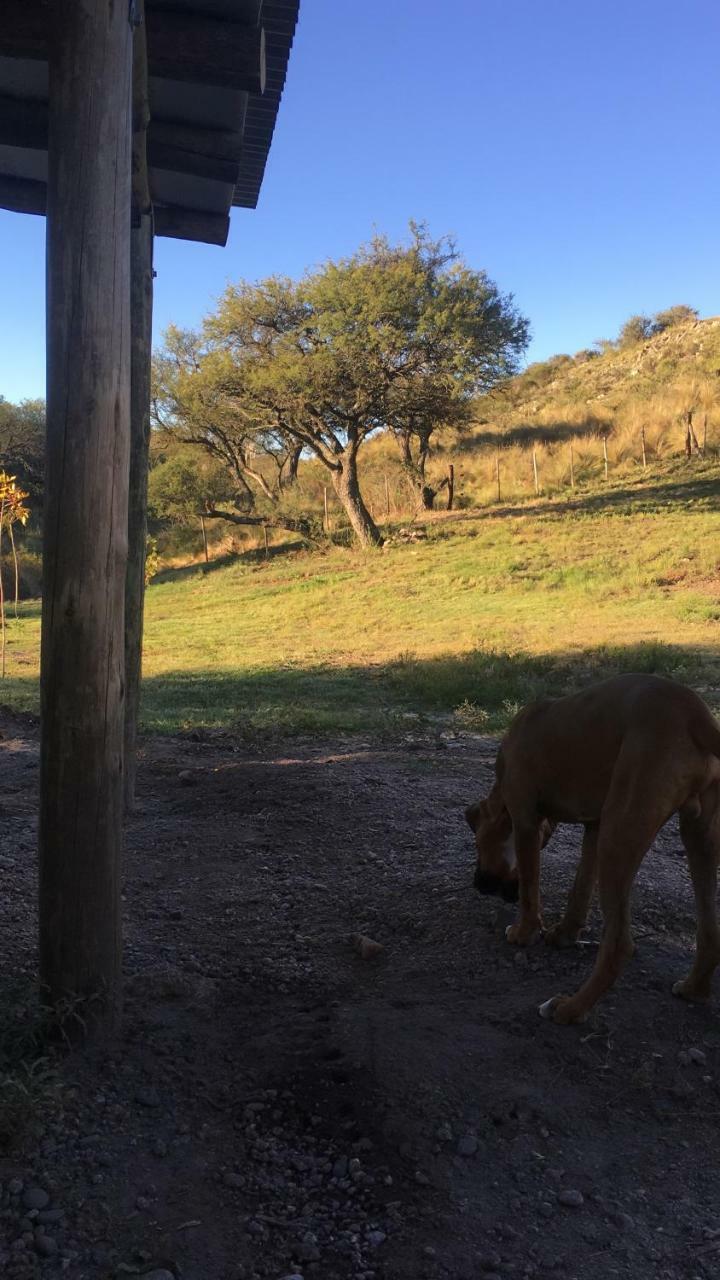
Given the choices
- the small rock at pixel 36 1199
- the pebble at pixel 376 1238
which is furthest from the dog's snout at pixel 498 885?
the small rock at pixel 36 1199

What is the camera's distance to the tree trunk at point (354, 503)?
32.6 meters

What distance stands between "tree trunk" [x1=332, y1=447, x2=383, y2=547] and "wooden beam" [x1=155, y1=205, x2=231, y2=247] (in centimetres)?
2549

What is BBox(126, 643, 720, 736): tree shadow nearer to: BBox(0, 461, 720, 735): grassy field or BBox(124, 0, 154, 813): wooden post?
BBox(0, 461, 720, 735): grassy field

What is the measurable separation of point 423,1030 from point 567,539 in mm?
23886

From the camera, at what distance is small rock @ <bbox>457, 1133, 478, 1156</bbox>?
2607 millimetres

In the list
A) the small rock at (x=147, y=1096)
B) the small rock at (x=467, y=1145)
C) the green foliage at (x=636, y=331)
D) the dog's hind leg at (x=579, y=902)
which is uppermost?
the green foliage at (x=636, y=331)

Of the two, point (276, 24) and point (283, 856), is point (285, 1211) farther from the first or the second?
point (276, 24)

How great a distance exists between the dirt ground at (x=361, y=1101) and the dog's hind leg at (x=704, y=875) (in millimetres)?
99

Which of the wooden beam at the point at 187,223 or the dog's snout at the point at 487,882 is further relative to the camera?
the wooden beam at the point at 187,223

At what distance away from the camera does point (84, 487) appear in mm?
2938

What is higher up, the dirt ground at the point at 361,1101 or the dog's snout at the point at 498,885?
the dog's snout at the point at 498,885

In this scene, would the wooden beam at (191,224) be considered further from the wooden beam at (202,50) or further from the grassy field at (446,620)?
the grassy field at (446,620)

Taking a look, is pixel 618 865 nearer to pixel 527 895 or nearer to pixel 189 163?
pixel 527 895

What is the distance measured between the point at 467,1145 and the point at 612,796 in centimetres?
123
